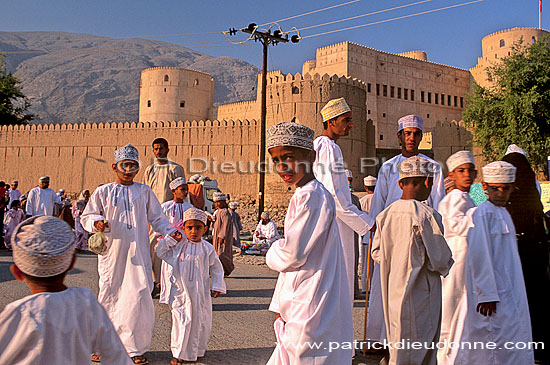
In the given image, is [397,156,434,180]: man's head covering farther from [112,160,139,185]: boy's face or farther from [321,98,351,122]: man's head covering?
[112,160,139,185]: boy's face

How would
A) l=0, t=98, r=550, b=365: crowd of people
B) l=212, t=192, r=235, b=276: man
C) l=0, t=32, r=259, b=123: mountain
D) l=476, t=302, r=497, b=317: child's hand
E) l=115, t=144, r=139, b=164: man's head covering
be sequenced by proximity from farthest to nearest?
l=0, t=32, r=259, b=123: mountain → l=212, t=192, r=235, b=276: man → l=115, t=144, r=139, b=164: man's head covering → l=476, t=302, r=497, b=317: child's hand → l=0, t=98, r=550, b=365: crowd of people

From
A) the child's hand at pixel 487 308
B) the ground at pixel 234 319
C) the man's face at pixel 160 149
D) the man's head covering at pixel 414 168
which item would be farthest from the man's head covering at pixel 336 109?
the man's face at pixel 160 149

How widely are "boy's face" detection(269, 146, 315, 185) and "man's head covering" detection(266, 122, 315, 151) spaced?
0.03 metres

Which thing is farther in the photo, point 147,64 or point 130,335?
point 147,64

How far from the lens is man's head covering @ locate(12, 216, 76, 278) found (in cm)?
172

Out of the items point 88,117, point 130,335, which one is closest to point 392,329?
point 130,335

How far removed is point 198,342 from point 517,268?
8.25 ft

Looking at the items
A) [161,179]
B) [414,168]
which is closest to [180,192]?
[161,179]

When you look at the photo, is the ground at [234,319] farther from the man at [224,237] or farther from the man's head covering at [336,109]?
the man's head covering at [336,109]

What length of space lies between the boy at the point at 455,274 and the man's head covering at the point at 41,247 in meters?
2.96

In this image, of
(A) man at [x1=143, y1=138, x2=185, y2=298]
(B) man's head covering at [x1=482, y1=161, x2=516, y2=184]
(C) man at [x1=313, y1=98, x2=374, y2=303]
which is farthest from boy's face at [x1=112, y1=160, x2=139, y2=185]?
(B) man's head covering at [x1=482, y1=161, x2=516, y2=184]

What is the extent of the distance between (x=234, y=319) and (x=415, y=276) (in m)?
2.91

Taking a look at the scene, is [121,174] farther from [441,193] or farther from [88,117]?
[88,117]

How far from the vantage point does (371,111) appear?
132 feet
